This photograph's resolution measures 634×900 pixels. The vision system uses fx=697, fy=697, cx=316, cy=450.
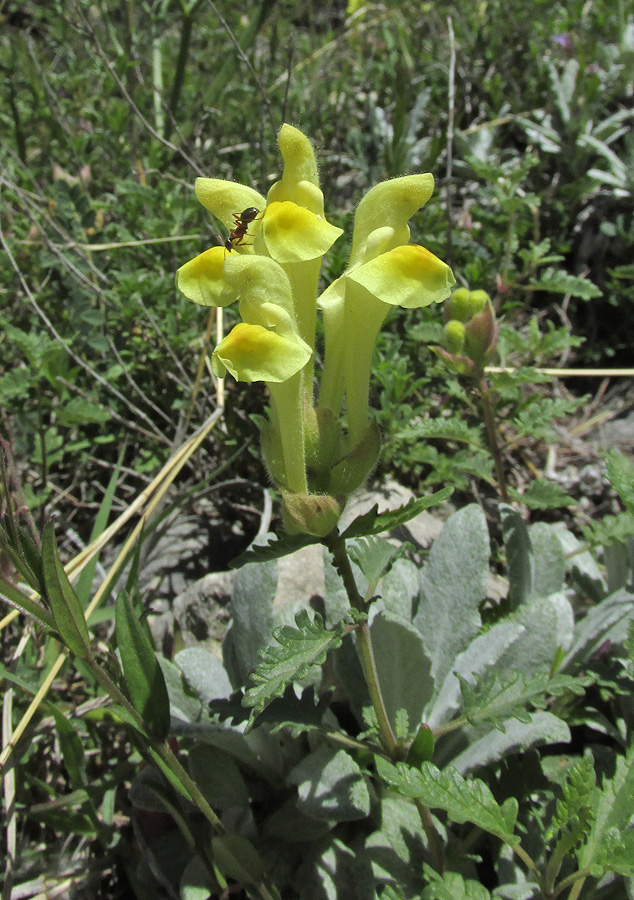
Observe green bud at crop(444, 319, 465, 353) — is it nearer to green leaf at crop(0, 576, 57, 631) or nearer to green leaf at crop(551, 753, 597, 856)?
green leaf at crop(551, 753, 597, 856)

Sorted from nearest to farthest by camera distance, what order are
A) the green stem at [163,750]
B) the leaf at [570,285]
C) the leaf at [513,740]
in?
the green stem at [163,750]
the leaf at [513,740]
the leaf at [570,285]

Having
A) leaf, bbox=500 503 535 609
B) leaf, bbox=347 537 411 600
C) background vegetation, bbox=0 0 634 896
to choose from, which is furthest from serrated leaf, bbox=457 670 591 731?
background vegetation, bbox=0 0 634 896

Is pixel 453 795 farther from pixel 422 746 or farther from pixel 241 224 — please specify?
pixel 241 224

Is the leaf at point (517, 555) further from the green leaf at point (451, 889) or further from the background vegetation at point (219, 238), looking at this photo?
the green leaf at point (451, 889)

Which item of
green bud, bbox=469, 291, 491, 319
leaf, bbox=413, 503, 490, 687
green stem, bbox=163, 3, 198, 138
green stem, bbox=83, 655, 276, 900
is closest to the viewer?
green stem, bbox=83, 655, 276, 900

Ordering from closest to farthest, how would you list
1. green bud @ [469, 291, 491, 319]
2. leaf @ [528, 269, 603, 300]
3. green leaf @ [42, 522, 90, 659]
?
green leaf @ [42, 522, 90, 659]
green bud @ [469, 291, 491, 319]
leaf @ [528, 269, 603, 300]

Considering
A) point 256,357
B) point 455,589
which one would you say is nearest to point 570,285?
point 455,589

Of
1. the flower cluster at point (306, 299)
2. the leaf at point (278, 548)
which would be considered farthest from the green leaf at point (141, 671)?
the flower cluster at point (306, 299)
